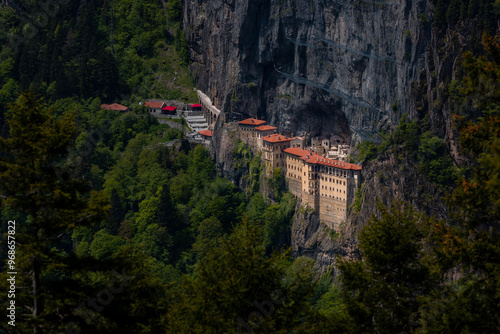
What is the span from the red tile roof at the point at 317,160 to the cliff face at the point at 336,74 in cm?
189

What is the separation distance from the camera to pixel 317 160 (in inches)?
2472

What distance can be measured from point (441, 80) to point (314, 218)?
18618 millimetres

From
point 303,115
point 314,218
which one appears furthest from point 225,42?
point 314,218

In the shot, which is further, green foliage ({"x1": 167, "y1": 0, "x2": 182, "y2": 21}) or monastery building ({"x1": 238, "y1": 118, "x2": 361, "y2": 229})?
A: green foliage ({"x1": 167, "y1": 0, "x2": 182, "y2": 21})

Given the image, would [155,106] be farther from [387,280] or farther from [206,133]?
[387,280]

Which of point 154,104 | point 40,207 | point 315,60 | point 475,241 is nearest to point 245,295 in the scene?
point 40,207

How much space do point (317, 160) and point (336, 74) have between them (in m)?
9.65

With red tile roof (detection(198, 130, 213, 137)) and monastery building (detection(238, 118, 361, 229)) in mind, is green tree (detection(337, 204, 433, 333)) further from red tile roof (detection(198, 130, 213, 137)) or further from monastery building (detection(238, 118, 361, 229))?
red tile roof (detection(198, 130, 213, 137))

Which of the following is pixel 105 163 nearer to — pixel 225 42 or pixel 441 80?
pixel 225 42

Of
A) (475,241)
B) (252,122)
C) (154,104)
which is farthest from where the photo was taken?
(154,104)

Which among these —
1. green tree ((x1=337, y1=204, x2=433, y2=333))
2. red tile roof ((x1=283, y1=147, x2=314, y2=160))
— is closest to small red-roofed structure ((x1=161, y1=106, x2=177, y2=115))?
red tile roof ((x1=283, y1=147, x2=314, y2=160))

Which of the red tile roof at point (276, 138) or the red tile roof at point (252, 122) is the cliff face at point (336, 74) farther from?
the red tile roof at point (276, 138)

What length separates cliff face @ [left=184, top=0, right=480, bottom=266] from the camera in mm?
54500

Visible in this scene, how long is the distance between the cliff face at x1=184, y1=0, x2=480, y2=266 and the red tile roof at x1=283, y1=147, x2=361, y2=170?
6.21 feet
